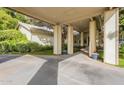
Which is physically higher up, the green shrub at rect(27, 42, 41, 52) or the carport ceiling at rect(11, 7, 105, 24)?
the carport ceiling at rect(11, 7, 105, 24)

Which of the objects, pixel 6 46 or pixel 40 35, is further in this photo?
pixel 40 35

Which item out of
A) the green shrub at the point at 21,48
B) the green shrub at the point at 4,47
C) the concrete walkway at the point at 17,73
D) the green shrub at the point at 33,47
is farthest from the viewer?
the green shrub at the point at 33,47

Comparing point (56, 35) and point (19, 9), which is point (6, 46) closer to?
point (56, 35)

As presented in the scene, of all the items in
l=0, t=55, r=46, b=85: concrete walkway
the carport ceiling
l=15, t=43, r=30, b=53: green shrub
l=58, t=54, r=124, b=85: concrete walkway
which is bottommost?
l=58, t=54, r=124, b=85: concrete walkway

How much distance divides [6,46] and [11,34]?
3990mm

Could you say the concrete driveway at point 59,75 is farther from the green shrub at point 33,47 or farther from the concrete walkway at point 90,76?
the green shrub at point 33,47

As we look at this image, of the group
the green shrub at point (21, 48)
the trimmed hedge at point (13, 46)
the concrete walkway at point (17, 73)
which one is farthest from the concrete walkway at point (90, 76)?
the trimmed hedge at point (13, 46)

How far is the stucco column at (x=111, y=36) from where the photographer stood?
1183cm

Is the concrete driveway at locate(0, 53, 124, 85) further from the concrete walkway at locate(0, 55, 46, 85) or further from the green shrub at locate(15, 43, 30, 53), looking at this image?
the green shrub at locate(15, 43, 30, 53)

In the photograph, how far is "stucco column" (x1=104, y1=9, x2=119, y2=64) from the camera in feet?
38.8

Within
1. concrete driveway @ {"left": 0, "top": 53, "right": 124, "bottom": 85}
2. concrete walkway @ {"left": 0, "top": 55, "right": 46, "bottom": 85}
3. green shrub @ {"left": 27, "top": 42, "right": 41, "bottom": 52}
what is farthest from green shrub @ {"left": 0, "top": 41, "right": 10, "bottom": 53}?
concrete driveway @ {"left": 0, "top": 53, "right": 124, "bottom": 85}

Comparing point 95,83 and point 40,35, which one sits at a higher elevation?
point 40,35

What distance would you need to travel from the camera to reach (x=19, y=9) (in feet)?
41.4
